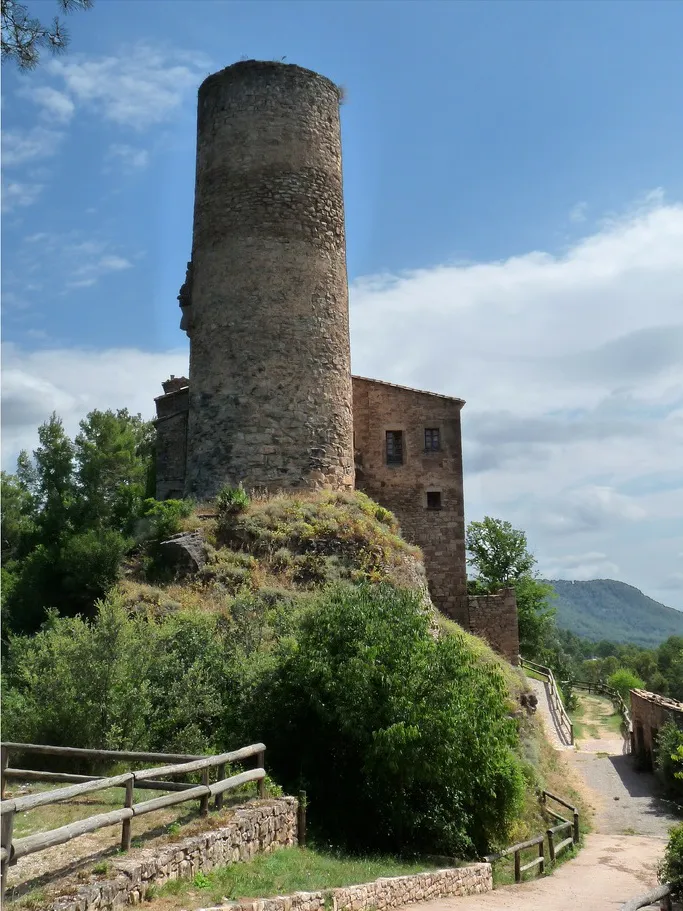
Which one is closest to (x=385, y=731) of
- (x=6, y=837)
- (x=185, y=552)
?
(x=6, y=837)

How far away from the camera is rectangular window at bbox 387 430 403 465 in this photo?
26562 mm

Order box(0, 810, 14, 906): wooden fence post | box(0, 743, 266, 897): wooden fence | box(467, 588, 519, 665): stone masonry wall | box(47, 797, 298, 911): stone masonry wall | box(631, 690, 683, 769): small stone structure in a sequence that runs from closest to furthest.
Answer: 1. box(0, 810, 14, 906): wooden fence post
2. box(0, 743, 266, 897): wooden fence
3. box(47, 797, 298, 911): stone masonry wall
4. box(467, 588, 519, 665): stone masonry wall
5. box(631, 690, 683, 769): small stone structure

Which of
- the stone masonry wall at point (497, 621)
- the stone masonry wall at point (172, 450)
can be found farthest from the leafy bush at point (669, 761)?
the stone masonry wall at point (172, 450)

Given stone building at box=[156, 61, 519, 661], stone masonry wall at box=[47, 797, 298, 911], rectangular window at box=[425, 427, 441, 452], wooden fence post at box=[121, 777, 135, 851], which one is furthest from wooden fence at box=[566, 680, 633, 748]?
wooden fence post at box=[121, 777, 135, 851]

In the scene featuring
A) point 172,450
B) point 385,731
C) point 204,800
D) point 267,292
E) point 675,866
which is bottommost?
point 675,866

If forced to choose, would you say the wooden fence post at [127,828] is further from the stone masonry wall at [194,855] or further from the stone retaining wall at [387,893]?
the stone retaining wall at [387,893]

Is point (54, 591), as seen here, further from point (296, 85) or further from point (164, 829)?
point (296, 85)

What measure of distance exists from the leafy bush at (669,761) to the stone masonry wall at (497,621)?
17.7 feet

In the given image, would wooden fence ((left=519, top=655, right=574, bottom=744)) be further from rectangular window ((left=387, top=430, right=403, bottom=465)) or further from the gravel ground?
rectangular window ((left=387, top=430, right=403, bottom=465))

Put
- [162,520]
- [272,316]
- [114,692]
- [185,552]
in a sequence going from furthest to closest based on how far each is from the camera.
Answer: [272,316] < [162,520] < [185,552] < [114,692]

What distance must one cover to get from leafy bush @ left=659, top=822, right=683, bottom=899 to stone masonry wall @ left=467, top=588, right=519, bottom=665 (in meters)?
13.0

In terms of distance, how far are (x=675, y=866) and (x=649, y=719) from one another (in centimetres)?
1978

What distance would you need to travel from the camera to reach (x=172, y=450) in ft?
84.1

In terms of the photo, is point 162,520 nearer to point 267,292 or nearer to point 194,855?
point 267,292
